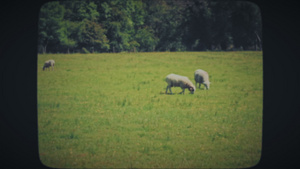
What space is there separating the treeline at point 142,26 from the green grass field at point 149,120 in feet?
1.80

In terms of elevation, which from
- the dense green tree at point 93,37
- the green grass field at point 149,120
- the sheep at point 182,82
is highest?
the dense green tree at point 93,37

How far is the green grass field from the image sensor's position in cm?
584

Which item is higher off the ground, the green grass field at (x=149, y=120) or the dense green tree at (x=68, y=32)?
the dense green tree at (x=68, y=32)

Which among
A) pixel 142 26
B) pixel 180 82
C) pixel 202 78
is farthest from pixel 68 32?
pixel 202 78

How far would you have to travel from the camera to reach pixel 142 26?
639 cm

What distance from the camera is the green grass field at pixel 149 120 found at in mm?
5840

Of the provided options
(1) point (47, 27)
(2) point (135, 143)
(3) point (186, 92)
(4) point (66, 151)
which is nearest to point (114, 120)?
(2) point (135, 143)

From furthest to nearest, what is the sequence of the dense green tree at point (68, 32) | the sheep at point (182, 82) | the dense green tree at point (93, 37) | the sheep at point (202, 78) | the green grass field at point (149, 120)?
the sheep at point (202, 78)
the sheep at point (182, 82)
the dense green tree at point (68, 32)
the dense green tree at point (93, 37)
the green grass field at point (149, 120)

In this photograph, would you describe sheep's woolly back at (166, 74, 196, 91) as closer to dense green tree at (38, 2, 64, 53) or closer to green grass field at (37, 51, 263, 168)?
green grass field at (37, 51, 263, 168)

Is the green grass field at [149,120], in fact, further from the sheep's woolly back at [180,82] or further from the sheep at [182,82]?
the sheep's woolly back at [180,82]

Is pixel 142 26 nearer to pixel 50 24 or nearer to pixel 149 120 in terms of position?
pixel 50 24

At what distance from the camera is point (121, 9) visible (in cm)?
661

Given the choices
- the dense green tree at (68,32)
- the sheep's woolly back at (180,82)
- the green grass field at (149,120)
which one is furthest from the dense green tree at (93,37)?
the sheep's woolly back at (180,82)

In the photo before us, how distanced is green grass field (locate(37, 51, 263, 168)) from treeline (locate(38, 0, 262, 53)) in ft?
1.80
